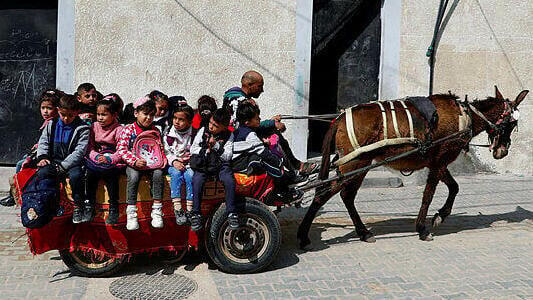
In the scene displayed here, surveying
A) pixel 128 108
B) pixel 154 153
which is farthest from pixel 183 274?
pixel 128 108

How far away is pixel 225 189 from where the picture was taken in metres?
4.64

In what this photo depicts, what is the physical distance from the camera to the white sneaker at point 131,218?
14.5ft

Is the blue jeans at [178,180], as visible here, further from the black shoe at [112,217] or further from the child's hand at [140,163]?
the black shoe at [112,217]

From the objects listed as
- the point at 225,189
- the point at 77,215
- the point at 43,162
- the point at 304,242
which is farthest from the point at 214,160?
the point at 304,242

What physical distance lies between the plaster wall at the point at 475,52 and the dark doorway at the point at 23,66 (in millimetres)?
5928

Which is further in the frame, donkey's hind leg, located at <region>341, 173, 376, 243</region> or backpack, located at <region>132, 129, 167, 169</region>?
donkey's hind leg, located at <region>341, 173, 376, 243</region>

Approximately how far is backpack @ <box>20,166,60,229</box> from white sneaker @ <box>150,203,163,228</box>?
0.75 meters

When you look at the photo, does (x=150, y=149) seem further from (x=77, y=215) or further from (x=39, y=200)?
(x=39, y=200)

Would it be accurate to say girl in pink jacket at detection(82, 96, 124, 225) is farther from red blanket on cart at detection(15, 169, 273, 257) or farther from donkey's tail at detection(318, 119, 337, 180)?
donkey's tail at detection(318, 119, 337, 180)

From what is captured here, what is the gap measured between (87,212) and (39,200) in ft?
A: 1.24

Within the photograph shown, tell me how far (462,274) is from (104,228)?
3143 mm

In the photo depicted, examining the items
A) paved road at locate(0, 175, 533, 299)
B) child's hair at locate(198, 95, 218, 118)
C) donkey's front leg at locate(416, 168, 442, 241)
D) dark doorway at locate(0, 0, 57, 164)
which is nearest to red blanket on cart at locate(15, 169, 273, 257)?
paved road at locate(0, 175, 533, 299)

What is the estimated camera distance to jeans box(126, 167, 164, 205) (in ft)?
14.6

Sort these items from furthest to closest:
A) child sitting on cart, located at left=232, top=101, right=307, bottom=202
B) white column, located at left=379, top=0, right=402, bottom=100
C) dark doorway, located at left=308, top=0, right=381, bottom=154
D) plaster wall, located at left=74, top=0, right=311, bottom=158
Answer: dark doorway, located at left=308, top=0, right=381, bottom=154
white column, located at left=379, top=0, right=402, bottom=100
plaster wall, located at left=74, top=0, right=311, bottom=158
child sitting on cart, located at left=232, top=101, right=307, bottom=202
